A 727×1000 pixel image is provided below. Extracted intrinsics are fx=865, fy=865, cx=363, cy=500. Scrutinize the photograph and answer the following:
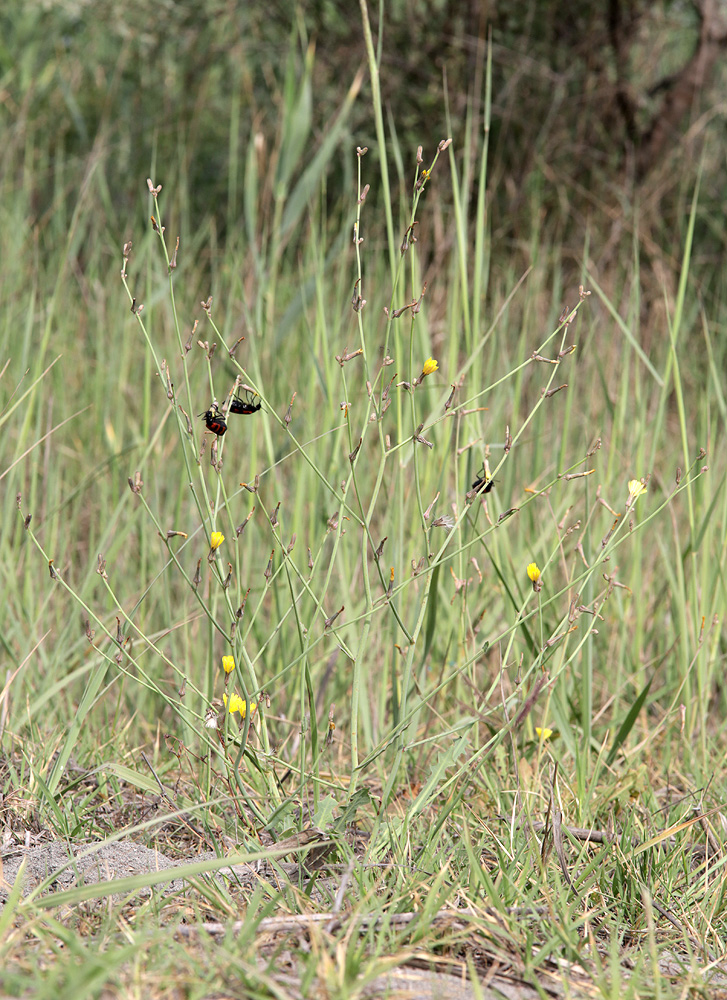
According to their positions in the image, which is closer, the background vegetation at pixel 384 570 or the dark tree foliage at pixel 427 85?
the background vegetation at pixel 384 570

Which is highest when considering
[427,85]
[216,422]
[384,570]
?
[427,85]

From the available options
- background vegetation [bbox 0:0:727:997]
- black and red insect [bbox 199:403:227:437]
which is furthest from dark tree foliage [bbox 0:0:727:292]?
black and red insect [bbox 199:403:227:437]

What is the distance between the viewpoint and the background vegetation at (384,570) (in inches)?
43.8

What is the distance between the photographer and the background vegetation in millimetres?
1111

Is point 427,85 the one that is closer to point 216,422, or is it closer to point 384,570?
point 384,570

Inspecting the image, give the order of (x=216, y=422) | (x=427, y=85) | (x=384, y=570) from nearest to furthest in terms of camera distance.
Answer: (x=216, y=422) → (x=384, y=570) → (x=427, y=85)

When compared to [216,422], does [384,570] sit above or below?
below

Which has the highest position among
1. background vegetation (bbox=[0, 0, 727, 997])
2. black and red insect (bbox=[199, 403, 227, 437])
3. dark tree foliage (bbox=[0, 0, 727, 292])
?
dark tree foliage (bbox=[0, 0, 727, 292])

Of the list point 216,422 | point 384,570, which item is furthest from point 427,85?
point 216,422

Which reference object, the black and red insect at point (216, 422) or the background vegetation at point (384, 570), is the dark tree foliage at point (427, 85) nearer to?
the background vegetation at point (384, 570)

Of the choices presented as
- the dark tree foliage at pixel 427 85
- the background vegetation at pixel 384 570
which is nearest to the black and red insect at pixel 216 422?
the background vegetation at pixel 384 570

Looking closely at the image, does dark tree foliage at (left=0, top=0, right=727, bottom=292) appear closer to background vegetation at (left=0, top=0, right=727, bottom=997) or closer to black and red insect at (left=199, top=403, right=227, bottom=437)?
background vegetation at (left=0, top=0, right=727, bottom=997)

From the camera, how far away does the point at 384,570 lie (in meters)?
1.93

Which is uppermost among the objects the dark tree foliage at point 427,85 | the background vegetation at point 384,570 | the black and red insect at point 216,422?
the dark tree foliage at point 427,85
